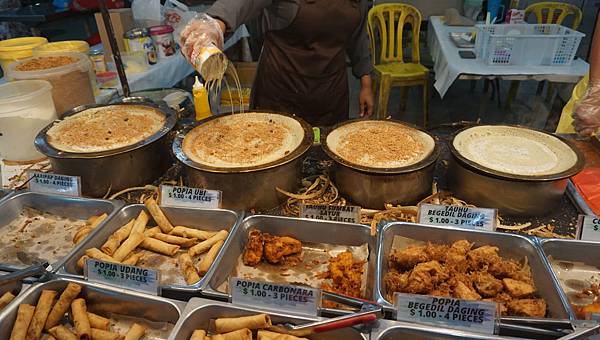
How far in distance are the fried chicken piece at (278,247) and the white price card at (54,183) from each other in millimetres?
818

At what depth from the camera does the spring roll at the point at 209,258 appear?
4.33 feet

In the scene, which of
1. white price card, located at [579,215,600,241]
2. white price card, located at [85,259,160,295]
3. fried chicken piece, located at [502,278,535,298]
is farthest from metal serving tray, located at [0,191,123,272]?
white price card, located at [579,215,600,241]

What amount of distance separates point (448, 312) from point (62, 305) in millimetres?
1111

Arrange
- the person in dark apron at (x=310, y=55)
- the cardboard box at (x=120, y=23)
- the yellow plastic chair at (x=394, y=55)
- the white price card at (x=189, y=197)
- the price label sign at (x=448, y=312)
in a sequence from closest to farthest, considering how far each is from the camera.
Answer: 1. the price label sign at (x=448, y=312)
2. the white price card at (x=189, y=197)
3. the person in dark apron at (x=310, y=55)
4. the cardboard box at (x=120, y=23)
5. the yellow plastic chair at (x=394, y=55)

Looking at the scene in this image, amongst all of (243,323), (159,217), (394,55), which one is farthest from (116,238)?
(394,55)

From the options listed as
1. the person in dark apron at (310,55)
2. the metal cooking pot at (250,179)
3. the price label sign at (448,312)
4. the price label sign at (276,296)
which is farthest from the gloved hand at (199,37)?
the price label sign at (448,312)

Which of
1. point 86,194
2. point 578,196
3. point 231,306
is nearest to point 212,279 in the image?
point 231,306

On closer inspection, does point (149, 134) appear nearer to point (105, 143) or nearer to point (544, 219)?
point (105, 143)

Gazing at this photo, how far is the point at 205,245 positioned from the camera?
56.4 inches

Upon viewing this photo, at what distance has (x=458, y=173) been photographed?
1.52m

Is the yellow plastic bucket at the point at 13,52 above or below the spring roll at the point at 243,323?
above

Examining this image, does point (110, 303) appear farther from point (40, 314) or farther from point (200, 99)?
point (200, 99)

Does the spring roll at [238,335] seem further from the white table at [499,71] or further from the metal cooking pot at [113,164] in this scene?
the white table at [499,71]

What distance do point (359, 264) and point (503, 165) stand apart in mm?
649
